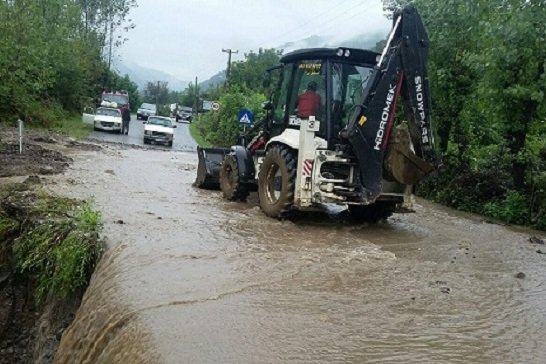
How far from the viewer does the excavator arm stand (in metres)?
8.56

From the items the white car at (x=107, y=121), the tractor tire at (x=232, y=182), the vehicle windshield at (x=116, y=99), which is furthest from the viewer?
the vehicle windshield at (x=116, y=99)

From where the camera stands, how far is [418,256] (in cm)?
788

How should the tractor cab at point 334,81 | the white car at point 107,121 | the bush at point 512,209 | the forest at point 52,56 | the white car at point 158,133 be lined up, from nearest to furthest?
the tractor cab at point 334,81 → the bush at point 512,209 → the forest at point 52,56 → the white car at point 158,133 → the white car at point 107,121

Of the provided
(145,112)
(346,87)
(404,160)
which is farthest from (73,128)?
(404,160)

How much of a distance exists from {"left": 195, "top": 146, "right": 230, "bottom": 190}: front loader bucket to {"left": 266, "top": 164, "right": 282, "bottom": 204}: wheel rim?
3369 millimetres

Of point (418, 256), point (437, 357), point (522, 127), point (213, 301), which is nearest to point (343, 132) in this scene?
point (418, 256)

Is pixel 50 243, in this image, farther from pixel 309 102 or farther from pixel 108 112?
pixel 108 112

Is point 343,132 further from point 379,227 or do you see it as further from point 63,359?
point 63,359

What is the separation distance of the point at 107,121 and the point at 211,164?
23.0 meters

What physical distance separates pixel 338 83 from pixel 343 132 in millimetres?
1023

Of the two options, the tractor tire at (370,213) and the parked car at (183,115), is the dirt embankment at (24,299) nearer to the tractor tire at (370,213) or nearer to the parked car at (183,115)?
the tractor tire at (370,213)

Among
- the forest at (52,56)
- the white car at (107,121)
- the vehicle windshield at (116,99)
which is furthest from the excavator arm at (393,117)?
the vehicle windshield at (116,99)

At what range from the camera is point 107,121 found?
3444 cm

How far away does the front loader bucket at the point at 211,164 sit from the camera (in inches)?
518
